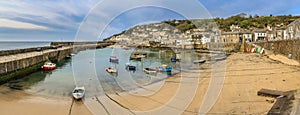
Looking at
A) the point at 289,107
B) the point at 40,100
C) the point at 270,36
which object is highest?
the point at 270,36

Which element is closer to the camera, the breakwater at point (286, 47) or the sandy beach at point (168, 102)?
the sandy beach at point (168, 102)

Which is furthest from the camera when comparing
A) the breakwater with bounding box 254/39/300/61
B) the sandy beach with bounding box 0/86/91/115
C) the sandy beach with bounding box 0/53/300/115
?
the breakwater with bounding box 254/39/300/61

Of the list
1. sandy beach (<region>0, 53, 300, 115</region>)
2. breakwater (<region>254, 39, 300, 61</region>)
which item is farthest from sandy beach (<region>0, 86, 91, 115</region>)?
breakwater (<region>254, 39, 300, 61</region>)

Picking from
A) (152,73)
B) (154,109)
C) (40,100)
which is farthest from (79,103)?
(152,73)

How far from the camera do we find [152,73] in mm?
19797

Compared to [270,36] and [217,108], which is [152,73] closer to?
[217,108]

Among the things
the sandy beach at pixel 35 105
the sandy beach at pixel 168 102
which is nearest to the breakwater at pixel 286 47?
the sandy beach at pixel 168 102

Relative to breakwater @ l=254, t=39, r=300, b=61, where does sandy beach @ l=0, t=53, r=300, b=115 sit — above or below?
below

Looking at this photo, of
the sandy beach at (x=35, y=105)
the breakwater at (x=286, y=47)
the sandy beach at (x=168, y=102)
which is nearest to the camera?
the sandy beach at (x=168, y=102)

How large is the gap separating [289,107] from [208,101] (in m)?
3.26

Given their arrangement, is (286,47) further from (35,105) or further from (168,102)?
(35,105)

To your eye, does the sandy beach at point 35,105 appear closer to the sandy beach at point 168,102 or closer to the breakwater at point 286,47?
the sandy beach at point 168,102

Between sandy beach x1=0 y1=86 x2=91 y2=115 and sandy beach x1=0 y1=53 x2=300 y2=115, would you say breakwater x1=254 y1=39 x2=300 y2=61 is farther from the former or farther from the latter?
sandy beach x1=0 y1=86 x2=91 y2=115

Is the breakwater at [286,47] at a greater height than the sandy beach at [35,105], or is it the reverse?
the breakwater at [286,47]
